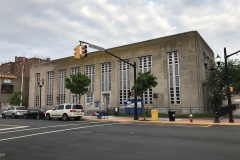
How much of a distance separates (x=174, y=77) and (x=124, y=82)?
8.34m

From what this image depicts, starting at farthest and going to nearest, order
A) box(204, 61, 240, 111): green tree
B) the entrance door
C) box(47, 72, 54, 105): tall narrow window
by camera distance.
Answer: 1. box(47, 72, 54, 105): tall narrow window
2. the entrance door
3. box(204, 61, 240, 111): green tree

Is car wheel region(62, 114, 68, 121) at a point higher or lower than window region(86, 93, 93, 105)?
lower

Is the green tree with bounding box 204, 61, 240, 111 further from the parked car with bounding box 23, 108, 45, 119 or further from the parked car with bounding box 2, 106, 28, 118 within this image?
the parked car with bounding box 2, 106, 28, 118

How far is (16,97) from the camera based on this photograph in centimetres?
5297

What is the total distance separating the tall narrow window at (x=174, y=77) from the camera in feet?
111

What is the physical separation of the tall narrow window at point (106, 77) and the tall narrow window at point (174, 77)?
419 inches

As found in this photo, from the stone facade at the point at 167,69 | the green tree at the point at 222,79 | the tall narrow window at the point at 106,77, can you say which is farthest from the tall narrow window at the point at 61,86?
the green tree at the point at 222,79

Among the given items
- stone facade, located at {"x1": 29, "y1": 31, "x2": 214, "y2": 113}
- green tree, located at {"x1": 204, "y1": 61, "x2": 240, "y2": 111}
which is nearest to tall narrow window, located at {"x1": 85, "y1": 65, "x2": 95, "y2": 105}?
stone facade, located at {"x1": 29, "y1": 31, "x2": 214, "y2": 113}

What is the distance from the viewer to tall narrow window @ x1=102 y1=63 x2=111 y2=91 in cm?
4091

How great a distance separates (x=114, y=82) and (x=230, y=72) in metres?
17.2

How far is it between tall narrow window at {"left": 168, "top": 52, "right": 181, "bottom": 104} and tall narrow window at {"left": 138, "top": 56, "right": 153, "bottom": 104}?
306 cm

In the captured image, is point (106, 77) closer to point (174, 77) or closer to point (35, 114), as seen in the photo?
point (174, 77)

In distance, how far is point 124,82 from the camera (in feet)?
128

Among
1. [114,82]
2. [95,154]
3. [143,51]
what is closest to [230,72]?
[143,51]
